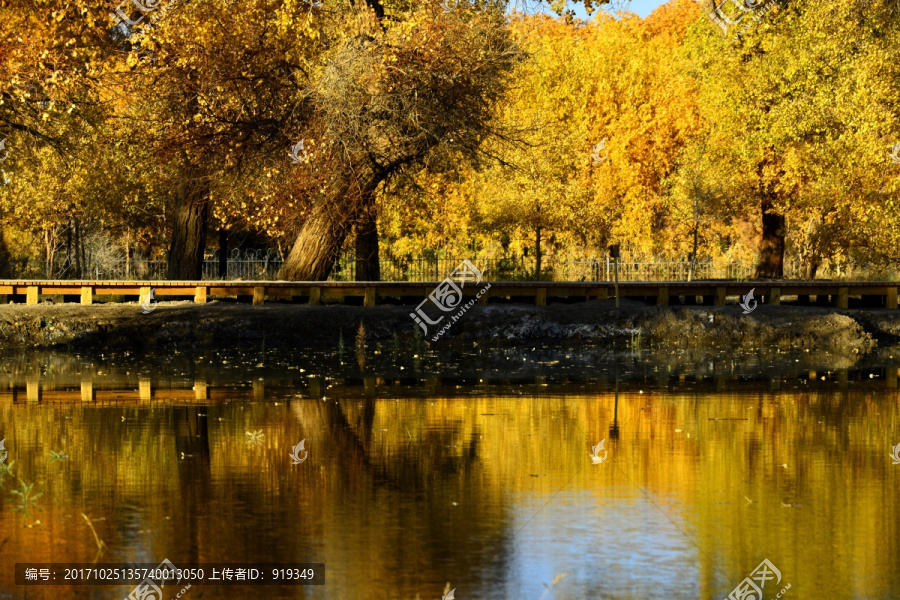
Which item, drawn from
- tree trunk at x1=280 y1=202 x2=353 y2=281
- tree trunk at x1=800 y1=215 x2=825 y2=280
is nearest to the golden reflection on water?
tree trunk at x1=280 y1=202 x2=353 y2=281

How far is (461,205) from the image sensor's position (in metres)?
47.7

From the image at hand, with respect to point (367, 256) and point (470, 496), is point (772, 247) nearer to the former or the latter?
point (367, 256)

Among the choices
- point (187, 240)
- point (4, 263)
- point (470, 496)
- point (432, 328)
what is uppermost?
point (187, 240)

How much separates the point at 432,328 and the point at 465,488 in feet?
58.6

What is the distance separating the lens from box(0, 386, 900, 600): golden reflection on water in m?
7.21

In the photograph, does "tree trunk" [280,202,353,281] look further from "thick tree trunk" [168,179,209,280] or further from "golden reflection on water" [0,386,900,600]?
"golden reflection on water" [0,386,900,600]

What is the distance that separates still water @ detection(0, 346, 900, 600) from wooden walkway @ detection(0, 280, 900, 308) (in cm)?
1248

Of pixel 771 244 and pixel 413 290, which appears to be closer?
pixel 413 290

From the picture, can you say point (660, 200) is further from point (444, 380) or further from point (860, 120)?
point (444, 380)

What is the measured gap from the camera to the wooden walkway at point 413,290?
2936 centimetres

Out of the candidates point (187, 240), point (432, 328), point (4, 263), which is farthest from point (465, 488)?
point (4, 263)

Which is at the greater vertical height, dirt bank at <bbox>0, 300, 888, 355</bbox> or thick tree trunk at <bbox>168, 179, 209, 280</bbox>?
thick tree trunk at <bbox>168, 179, 209, 280</bbox>

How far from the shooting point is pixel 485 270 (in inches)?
2067

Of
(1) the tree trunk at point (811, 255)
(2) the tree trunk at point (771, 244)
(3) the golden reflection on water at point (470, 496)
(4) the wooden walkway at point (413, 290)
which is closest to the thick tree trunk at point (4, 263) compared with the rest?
(4) the wooden walkway at point (413, 290)
